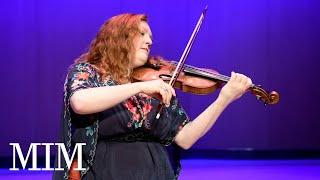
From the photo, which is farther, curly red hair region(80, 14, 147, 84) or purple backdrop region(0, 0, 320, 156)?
purple backdrop region(0, 0, 320, 156)

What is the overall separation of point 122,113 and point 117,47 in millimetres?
194

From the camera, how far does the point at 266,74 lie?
4367 mm

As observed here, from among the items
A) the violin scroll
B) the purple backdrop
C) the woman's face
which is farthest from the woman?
the purple backdrop

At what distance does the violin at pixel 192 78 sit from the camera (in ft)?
5.22

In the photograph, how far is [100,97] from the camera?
1.19 meters

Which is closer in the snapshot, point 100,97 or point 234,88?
point 100,97

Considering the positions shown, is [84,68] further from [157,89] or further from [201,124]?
[201,124]

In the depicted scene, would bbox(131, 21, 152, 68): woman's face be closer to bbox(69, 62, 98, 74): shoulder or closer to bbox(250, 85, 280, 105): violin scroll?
bbox(69, 62, 98, 74): shoulder

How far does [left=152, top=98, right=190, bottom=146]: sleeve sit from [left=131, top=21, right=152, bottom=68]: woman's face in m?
0.15

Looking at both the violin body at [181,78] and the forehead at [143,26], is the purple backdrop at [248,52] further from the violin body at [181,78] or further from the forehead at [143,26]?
the forehead at [143,26]

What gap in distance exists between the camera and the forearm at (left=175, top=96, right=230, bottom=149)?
145 cm

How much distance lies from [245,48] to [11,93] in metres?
1.95

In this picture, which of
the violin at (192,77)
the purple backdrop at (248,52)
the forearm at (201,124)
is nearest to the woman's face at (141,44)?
the violin at (192,77)

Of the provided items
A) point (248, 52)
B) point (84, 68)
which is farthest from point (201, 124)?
point (248, 52)
